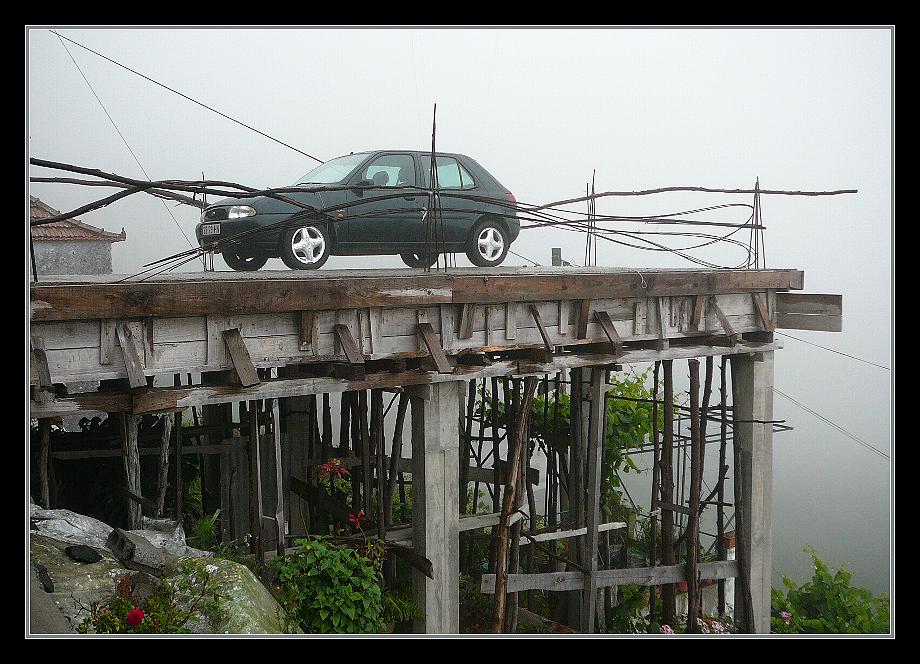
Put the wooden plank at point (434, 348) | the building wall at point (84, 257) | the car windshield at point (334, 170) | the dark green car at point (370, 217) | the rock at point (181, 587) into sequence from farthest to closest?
the building wall at point (84, 257)
the car windshield at point (334, 170)
the dark green car at point (370, 217)
the wooden plank at point (434, 348)
the rock at point (181, 587)

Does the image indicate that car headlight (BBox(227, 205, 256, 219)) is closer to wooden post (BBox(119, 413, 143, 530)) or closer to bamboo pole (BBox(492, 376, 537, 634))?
wooden post (BBox(119, 413, 143, 530))

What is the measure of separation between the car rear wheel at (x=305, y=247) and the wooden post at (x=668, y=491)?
4.04 metres

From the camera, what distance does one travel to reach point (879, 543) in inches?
563

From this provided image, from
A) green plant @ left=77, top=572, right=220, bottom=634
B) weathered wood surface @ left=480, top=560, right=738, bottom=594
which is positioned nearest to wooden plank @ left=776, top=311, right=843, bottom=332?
weathered wood surface @ left=480, top=560, right=738, bottom=594

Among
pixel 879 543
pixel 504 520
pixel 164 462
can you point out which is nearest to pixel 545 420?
pixel 504 520

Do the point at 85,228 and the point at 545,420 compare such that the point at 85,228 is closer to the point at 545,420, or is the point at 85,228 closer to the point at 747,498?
the point at 545,420

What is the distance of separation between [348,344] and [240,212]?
2.57 m

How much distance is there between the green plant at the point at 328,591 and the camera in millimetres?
7016

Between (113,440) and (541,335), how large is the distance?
192 inches

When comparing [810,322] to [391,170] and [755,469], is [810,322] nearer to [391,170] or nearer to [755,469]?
[755,469]

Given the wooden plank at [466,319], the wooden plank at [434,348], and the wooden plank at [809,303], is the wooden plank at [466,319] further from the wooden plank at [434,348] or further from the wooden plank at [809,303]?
the wooden plank at [809,303]

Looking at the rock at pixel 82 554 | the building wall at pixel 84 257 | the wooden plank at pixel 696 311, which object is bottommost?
the rock at pixel 82 554

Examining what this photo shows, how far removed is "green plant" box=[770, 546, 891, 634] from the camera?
38.7 ft

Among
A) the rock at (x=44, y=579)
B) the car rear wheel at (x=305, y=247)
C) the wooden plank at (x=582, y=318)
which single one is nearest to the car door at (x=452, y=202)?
the car rear wheel at (x=305, y=247)
